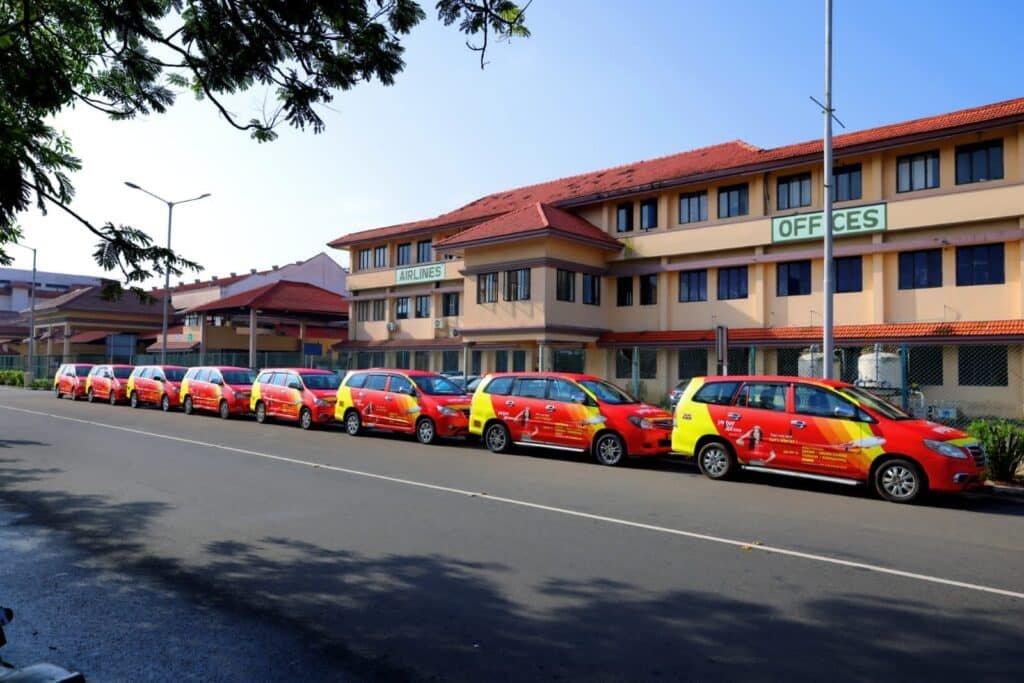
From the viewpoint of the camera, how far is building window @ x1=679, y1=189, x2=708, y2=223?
90.8 ft

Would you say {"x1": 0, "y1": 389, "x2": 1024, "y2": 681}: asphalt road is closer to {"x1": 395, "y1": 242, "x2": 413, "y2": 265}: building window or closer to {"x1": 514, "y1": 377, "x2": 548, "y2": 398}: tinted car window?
{"x1": 514, "y1": 377, "x2": 548, "y2": 398}: tinted car window

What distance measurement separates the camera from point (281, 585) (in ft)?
18.5

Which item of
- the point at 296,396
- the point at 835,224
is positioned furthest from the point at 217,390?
the point at 835,224

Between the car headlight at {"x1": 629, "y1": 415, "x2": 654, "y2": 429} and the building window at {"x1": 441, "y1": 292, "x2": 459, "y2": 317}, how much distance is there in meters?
23.0

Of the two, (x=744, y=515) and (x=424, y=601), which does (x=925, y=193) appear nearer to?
(x=744, y=515)

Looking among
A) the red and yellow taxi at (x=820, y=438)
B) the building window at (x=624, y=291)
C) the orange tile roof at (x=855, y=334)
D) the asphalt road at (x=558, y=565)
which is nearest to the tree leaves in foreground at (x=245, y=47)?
the asphalt road at (x=558, y=565)

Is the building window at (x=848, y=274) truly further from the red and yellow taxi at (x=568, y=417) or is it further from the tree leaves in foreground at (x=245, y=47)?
the tree leaves in foreground at (x=245, y=47)

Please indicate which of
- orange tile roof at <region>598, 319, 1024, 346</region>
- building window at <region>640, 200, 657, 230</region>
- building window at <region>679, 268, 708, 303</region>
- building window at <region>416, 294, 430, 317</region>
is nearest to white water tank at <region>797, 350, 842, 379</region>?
orange tile roof at <region>598, 319, 1024, 346</region>

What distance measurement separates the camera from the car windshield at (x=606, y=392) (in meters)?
13.7

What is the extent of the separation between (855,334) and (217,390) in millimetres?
19995

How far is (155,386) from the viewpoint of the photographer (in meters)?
25.9

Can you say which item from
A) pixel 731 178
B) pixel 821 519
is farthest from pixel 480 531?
pixel 731 178

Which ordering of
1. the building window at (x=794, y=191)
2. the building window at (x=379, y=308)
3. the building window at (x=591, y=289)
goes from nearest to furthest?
the building window at (x=794, y=191), the building window at (x=591, y=289), the building window at (x=379, y=308)

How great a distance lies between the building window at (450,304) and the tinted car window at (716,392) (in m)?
24.2
